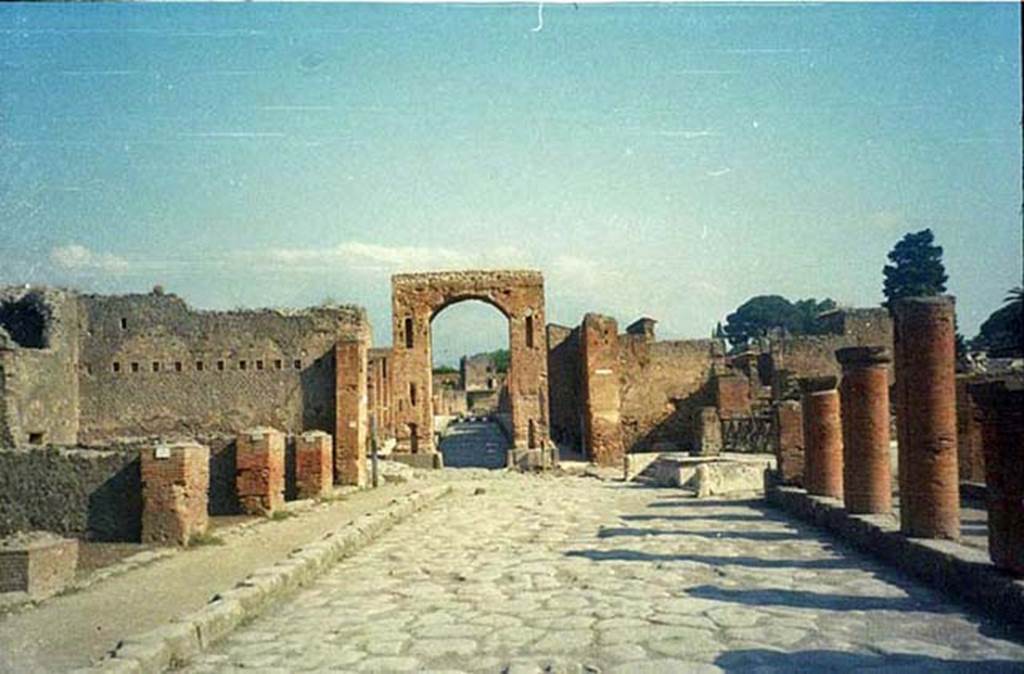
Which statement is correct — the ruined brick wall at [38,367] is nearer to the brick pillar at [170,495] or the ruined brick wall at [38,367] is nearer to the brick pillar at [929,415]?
the brick pillar at [170,495]

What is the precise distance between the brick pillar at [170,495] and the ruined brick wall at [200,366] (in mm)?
8221

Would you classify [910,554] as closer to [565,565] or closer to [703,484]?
[565,565]

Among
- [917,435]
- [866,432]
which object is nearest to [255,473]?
[866,432]

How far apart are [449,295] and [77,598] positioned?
1568 centimetres

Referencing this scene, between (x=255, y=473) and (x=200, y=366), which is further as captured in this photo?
(x=200, y=366)

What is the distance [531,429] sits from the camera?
21.8 m

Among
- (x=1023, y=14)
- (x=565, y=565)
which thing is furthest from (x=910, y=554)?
(x=1023, y=14)

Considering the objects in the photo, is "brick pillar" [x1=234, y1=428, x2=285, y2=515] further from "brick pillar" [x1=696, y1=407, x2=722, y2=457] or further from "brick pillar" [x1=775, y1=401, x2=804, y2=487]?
"brick pillar" [x1=696, y1=407, x2=722, y2=457]

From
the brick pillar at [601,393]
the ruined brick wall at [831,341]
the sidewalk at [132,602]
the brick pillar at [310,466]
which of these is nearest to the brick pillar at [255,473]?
the sidewalk at [132,602]

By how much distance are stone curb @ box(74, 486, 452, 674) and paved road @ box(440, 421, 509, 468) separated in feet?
43.9

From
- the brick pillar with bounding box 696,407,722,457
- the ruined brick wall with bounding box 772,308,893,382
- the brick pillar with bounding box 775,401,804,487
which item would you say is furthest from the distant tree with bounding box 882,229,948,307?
the brick pillar with bounding box 775,401,804,487

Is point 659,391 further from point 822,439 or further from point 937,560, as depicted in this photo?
point 937,560

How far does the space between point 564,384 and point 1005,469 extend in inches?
915

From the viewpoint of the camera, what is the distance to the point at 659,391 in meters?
24.5
